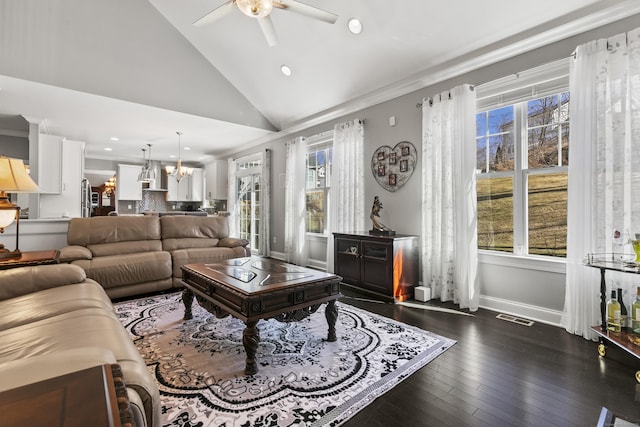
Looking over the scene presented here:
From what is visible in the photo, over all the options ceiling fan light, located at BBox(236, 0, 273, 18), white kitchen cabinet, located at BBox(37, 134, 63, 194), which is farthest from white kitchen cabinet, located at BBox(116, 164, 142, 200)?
ceiling fan light, located at BBox(236, 0, 273, 18)

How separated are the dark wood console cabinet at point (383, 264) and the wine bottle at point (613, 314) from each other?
1819mm

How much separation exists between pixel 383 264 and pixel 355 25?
9.61 ft

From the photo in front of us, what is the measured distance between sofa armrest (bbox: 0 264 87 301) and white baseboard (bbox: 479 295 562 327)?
3943mm

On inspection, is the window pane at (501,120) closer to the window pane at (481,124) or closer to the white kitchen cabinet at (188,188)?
the window pane at (481,124)

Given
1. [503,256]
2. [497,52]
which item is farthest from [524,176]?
[497,52]

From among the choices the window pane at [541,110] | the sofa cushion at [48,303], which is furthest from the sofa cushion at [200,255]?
the window pane at [541,110]

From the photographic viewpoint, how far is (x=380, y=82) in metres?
4.25

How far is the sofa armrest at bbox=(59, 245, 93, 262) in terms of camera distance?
3277mm

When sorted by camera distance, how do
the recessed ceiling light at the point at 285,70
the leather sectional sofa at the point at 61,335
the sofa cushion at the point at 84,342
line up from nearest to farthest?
the leather sectional sofa at the point at 61,335, the sofa cushion at the point at 84,342, the recessed ceiling light at the point at 285,70

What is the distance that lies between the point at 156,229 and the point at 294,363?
325cm

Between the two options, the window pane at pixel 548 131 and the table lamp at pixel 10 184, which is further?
the window pane at pixel 548 131

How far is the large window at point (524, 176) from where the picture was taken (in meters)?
2.99

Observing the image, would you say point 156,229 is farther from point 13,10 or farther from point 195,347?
point 13,10

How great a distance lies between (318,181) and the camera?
18.8ft
